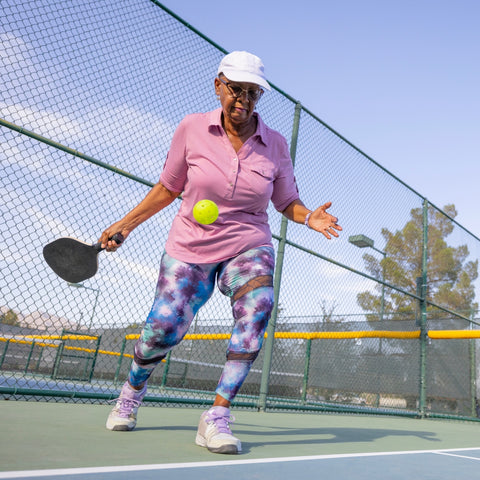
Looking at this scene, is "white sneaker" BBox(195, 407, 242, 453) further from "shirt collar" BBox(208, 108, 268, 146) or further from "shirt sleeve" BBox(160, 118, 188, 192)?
"shirt collar" BBox(208, 108, 268, 146)

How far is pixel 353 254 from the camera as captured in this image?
21.1 ft

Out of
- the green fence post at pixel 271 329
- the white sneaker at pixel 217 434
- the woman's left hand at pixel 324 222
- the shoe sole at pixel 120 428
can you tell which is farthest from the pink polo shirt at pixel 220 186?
the green fence post at pixel 271 329

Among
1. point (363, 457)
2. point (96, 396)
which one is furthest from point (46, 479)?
point (96, 396)

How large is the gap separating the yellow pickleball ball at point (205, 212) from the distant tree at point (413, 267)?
487cm

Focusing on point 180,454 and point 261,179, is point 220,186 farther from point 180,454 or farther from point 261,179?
point 180,454

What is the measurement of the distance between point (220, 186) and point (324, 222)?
53 centimetres

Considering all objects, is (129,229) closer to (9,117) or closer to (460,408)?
(9,117)

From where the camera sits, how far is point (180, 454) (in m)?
1.82

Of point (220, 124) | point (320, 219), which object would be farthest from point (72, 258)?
point (320, 219)

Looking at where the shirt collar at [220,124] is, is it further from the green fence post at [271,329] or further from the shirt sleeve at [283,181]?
the green fence post at [271,329]

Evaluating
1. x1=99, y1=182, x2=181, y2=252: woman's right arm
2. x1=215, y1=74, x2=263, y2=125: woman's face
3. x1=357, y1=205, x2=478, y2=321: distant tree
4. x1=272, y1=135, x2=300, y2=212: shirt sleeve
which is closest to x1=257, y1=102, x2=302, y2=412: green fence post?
x1=357, y1=205, x2=478, y2=321: distant tree

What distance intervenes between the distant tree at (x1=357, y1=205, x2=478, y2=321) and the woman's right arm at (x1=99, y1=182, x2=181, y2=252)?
475cm

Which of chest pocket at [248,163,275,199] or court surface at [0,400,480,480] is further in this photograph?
chest pocket at [248,163,275,199]

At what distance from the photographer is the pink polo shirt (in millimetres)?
2326
